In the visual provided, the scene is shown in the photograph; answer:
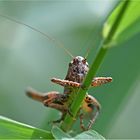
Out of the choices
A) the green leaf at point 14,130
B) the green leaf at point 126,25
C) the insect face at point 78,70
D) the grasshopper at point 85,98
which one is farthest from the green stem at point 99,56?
the insect face at point 78,70

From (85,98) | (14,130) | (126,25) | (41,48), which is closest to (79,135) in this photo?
(14,130)

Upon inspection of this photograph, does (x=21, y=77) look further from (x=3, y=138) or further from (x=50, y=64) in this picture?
(x=3, y=138)

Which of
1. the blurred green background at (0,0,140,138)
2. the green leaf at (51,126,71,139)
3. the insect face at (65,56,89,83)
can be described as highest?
the green leaf at (51,126,71,139)

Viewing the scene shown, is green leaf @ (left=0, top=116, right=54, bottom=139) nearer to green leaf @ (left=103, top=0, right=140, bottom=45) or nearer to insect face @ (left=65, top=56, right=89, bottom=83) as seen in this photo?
green leaf @ (left=103, top=0, right=140, bottom=45)

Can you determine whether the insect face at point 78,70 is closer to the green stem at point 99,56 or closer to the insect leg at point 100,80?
the insect leg at point 100,80

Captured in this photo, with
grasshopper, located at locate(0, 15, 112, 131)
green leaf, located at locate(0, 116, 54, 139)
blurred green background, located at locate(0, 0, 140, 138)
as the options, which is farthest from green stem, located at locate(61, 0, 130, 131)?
blurred green background, located at locate(0, 0, 140, 138)

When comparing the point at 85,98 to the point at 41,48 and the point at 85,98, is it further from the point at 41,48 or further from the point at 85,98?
the point at 41,48
